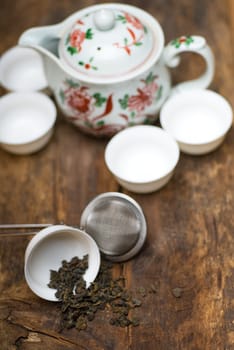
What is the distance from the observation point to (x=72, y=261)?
1.30 meters

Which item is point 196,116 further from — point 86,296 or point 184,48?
point 86,296

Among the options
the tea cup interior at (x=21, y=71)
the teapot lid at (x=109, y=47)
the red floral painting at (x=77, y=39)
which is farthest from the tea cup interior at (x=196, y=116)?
the tea cup interior at (x=21, y=71)

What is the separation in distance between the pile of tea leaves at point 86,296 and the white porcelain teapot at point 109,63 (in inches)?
15.5

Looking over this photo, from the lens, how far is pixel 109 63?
1.36 metres

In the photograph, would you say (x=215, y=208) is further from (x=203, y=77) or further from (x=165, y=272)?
(x=203, y=77)

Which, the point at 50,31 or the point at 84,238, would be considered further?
the point at 50,31

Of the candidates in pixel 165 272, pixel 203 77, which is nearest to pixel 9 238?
pixel 165 272

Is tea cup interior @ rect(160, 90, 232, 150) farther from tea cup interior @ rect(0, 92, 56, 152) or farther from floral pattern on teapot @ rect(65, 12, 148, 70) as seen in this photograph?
tea cup interior @ rect(0, 92, 56, 152)

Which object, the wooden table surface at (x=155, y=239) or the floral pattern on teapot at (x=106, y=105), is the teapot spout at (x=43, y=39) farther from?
the wooden table surface at (x=155, y=239)

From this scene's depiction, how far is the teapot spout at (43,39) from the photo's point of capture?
143cm

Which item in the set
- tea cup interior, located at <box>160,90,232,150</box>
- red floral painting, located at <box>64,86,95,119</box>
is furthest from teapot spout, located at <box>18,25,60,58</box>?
tea cup interior, located at <box>160,90,232,150</box>

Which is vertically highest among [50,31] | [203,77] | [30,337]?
[50,31]

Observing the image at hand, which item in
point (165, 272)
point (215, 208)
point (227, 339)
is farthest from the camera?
point (215, 208)

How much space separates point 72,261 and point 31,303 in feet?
0.43
